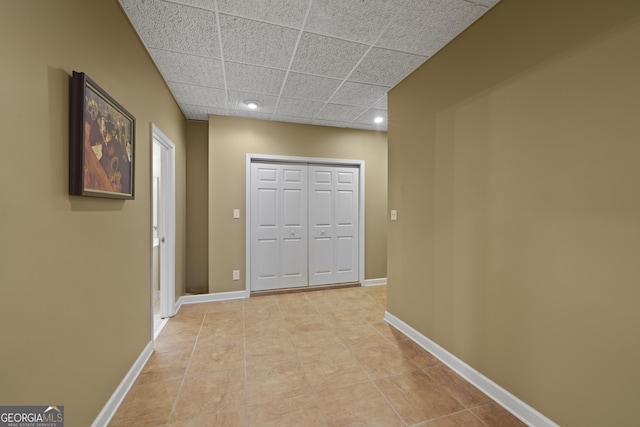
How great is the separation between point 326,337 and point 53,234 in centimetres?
221

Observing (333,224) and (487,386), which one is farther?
(333,224)

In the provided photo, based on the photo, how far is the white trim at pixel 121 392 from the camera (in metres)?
1.42

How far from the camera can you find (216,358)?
Answer: 7.06 ft

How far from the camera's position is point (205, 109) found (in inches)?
133

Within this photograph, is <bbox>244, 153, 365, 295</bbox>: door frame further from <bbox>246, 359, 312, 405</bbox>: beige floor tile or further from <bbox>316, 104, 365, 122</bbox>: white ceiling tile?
<bbox>246, 359, 312, 405</bbox>: beige floor tile

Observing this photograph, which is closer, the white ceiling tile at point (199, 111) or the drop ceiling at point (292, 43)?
the drop ceiling at point (292, 43)

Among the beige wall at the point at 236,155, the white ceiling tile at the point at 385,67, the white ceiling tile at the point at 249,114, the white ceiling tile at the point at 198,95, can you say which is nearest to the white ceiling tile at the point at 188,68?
the white ceiling tile at the point at 198,95

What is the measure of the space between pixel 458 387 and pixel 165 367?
2.28 m

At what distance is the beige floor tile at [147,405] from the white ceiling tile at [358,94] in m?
3.15

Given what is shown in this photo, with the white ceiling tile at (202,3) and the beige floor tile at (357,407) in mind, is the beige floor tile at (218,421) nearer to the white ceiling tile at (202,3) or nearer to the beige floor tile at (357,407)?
the beige floor tile at (357,407)

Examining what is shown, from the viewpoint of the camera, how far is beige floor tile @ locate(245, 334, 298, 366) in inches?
84.4

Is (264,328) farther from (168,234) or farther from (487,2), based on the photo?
(487,2)

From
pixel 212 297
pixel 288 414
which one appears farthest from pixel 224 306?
pixel 288 414
